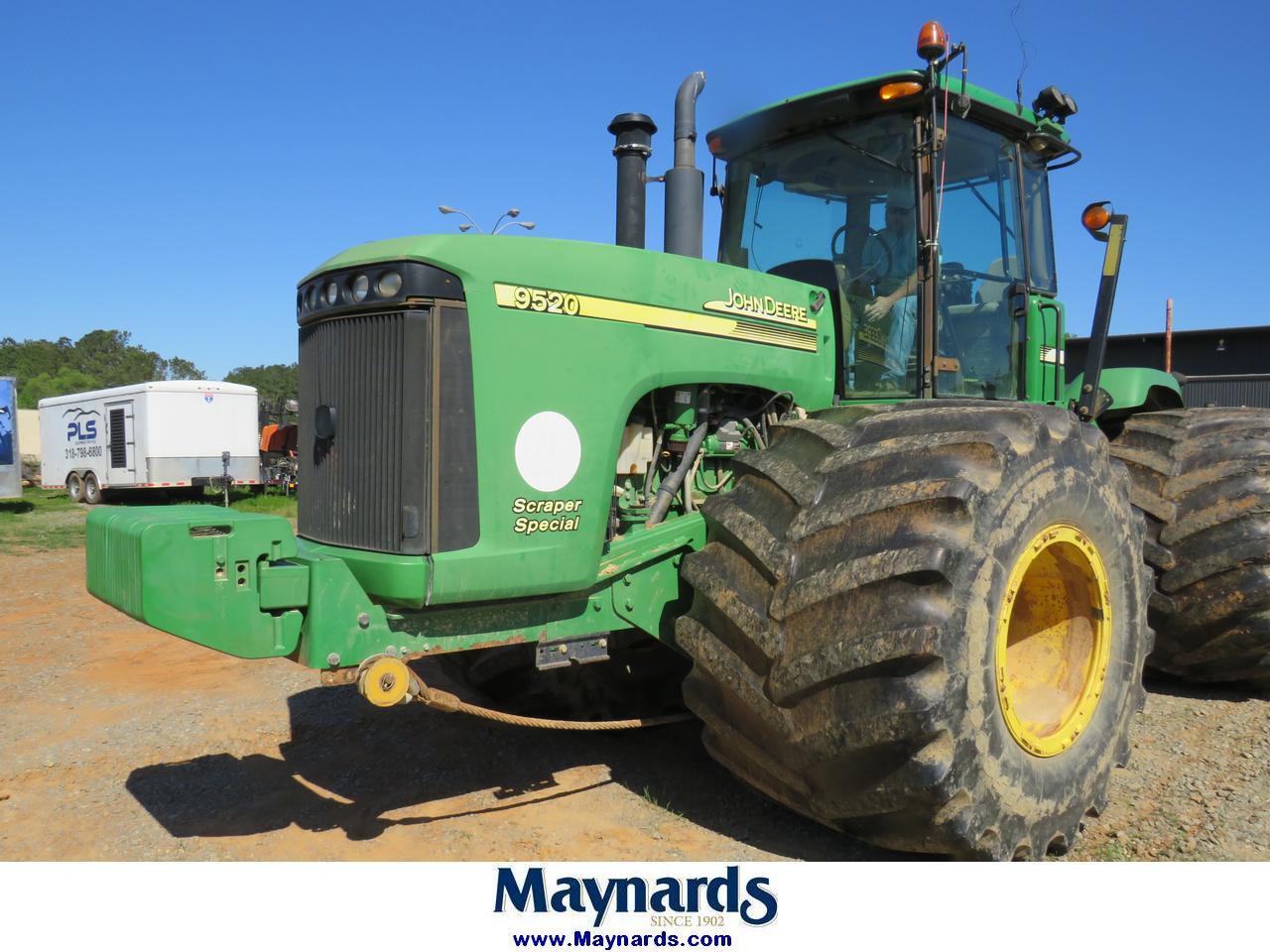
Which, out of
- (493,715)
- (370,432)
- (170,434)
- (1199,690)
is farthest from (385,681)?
(170,434)

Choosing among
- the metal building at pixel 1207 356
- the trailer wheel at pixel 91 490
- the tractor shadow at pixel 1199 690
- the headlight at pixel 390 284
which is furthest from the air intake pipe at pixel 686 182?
the metal building at pixel 1207 356

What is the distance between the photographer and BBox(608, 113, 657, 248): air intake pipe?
4.06 metres

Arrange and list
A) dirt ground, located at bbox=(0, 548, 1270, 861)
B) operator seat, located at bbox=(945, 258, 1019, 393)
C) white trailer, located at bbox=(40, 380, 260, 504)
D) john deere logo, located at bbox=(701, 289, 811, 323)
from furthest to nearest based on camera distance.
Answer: white trailer, located at bbox=(40, 380, 260, 504), operator seat, located at bbox=(945, 258, 1019, 393), john deere logo, located at bbox=(701, 289, 811, 323), dirt ground, located at bbox=(0, 548, 1270, 861)

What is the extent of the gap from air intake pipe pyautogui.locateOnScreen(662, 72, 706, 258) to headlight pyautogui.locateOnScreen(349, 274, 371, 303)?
1.60 meters

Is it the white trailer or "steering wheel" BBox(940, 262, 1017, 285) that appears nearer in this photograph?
"steering wheel" BBox(940, 262, 1017, 285)

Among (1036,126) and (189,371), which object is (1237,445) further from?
(189,371)

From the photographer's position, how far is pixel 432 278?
3.10 metres

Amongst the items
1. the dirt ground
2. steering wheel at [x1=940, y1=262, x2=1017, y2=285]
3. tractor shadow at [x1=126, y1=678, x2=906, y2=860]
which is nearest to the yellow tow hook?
the dirt ground

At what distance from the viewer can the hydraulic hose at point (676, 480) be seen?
3758 millimetres

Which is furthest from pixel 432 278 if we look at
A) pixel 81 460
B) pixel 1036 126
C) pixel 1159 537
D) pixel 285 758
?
pixel 81 460

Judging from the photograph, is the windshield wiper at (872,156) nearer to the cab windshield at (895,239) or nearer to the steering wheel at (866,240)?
the cab windshield at (895,239)

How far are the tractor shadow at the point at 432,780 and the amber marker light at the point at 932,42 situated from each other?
313cm

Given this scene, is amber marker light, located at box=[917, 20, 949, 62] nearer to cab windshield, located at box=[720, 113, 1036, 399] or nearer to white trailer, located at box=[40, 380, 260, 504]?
cab windshield, located at box=[720, 113, 1036, 399]

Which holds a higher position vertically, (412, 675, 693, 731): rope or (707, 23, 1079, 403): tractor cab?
(707, 23, 1079, 403): tractor cab
